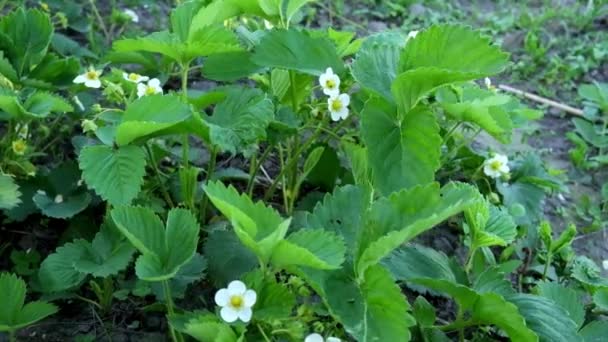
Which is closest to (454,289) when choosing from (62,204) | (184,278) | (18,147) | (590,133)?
(184,278)

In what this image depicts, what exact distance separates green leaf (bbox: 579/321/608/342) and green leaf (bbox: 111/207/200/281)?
88 centimetres

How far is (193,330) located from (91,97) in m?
1.09

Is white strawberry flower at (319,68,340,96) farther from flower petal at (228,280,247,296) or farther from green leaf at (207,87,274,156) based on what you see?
flower petal at (228,280,247,296)

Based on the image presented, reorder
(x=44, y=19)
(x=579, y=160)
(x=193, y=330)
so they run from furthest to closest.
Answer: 1. (x=579, y=160)
2. (x=44, y=19)
3. (x=193, y=330)

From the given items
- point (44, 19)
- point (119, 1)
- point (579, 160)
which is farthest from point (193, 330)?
point (119, 1)

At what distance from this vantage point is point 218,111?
5.65ft

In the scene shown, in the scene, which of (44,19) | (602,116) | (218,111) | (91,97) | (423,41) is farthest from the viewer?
(602,116)

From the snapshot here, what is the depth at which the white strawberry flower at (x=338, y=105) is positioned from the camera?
5.85ft

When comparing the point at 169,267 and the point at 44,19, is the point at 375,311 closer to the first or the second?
the point at 169,267

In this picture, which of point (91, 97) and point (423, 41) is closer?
point (423, 41)

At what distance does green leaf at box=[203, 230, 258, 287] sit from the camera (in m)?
1.64

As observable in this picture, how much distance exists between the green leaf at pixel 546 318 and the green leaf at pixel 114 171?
806 mm

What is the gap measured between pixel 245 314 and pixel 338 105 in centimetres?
60

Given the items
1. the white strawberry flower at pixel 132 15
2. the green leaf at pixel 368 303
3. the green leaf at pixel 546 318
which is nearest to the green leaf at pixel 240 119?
the green leaf at pixel 368 303
